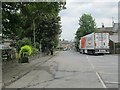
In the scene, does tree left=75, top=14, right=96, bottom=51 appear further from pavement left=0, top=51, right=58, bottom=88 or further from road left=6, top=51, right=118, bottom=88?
road left=6, top=51, right=118, bottom=88

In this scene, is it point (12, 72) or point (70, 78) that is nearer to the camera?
point (70, 78)

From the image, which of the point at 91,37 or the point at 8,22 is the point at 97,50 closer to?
the point at 91,37

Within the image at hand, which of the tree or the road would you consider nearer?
the road

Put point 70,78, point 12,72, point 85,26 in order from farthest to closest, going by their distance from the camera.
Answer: point 85,26, point 12,72, point 70,78

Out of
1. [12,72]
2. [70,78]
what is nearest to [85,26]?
[12,72]

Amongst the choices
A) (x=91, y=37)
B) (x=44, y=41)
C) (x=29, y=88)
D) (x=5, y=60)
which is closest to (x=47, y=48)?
(x=44, y=41)

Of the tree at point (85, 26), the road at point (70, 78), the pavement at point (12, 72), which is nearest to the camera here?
the road at point (70, 78)

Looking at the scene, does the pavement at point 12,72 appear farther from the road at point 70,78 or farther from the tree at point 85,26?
the tree at point 85,26

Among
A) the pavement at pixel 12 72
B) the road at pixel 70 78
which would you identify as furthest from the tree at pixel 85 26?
the road at pixel 70 78

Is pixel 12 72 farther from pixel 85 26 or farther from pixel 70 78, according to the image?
pixel 85 26

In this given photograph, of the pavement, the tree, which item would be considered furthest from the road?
the tree

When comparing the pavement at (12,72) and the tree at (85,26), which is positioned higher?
the tree at (85,26)

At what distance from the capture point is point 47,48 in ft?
143

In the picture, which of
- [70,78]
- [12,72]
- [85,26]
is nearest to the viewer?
[70,78]
